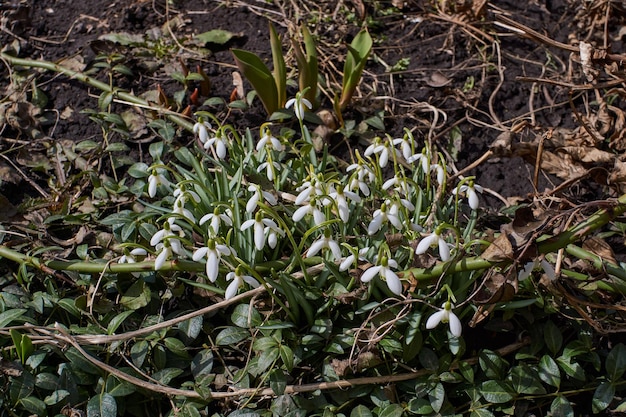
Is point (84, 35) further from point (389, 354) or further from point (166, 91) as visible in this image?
point (389, 354)

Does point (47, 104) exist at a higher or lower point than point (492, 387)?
higher

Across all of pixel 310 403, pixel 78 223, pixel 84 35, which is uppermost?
pixel 84 35

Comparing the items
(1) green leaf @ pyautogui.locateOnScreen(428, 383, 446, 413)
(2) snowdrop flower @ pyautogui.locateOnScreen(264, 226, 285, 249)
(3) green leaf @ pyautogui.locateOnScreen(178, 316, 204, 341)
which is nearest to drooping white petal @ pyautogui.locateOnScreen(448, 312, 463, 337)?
(1) green leaf @ pyautogui.locateOnScreen(428, 383, 446, 413)

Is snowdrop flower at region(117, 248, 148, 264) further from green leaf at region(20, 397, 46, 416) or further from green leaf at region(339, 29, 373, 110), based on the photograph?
green leaf at region(339, 29, 373, 110)

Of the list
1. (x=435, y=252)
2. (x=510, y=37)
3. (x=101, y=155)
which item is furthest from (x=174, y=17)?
(x=435, y=252)

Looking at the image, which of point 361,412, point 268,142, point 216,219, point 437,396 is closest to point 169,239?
point 216,219

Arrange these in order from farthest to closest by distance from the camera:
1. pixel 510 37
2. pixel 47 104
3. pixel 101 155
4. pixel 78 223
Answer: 1. pixel 510 37
2. pixel 47 104
3. pixel 101 155
4. pixel 78 223

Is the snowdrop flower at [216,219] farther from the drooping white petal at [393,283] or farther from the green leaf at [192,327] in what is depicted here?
the drooping white petal at [393,283]
